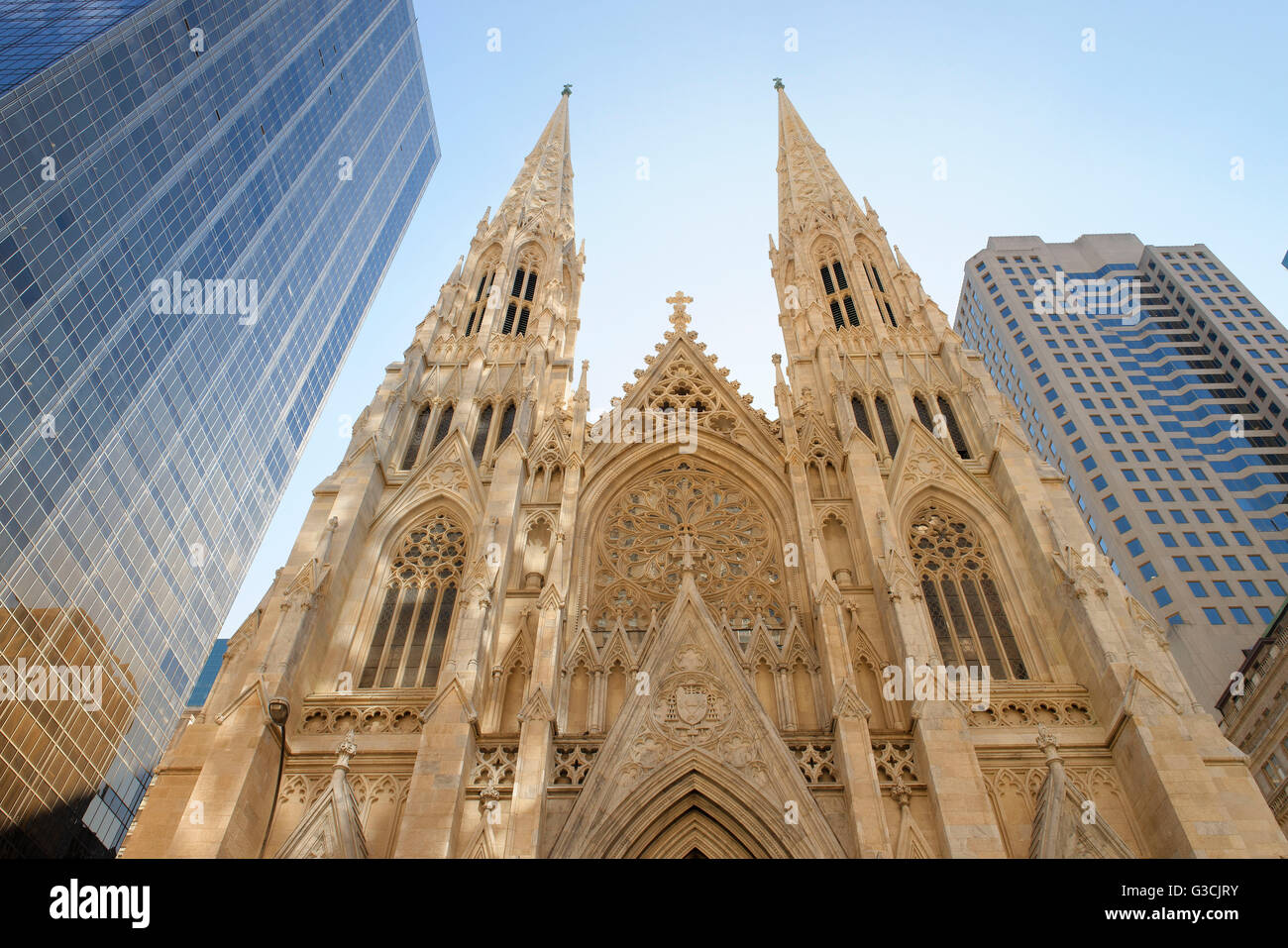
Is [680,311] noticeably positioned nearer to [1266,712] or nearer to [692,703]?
[692,703]

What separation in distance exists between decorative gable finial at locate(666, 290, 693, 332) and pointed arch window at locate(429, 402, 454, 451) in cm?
814

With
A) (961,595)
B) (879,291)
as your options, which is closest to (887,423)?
(961,595)

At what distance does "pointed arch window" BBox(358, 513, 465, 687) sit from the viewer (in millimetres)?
20312

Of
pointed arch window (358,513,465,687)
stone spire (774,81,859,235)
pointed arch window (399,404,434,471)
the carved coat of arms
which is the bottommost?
the carved coat of arms

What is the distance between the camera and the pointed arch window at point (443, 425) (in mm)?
26125

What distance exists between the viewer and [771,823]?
54.0ft

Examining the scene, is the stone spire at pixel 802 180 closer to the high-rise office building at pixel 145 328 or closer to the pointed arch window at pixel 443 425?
the pointed arch window at pixel 443 425

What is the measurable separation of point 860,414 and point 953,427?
267cm

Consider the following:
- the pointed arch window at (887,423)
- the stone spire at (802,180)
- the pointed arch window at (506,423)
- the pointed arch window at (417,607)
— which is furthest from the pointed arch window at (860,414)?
the pointed arch window at (417,607)

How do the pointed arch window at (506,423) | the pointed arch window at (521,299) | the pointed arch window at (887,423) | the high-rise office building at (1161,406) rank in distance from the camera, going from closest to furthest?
the pointed arch window at (887,423), the pointed arch window at (506,423), the pointed arch window at (521,299), the high-rise office building at (1161,406)

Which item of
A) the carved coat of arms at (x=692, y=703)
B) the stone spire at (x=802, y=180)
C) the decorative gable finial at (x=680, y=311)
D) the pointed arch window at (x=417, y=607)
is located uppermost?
the stone spire at (x=802, y=180)

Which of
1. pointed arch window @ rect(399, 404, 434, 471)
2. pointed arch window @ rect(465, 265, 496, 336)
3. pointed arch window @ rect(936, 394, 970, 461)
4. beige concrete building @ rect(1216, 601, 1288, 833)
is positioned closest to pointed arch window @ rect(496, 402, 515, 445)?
pointed arch window @ rect(399, 404, 434, 471)

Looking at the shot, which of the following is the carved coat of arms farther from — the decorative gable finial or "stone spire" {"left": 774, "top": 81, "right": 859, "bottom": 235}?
"stone spire" {"left": 774, "top": 81, "right": 859, "bottom": 235}

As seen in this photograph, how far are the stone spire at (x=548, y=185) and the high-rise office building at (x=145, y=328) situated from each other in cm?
1556
